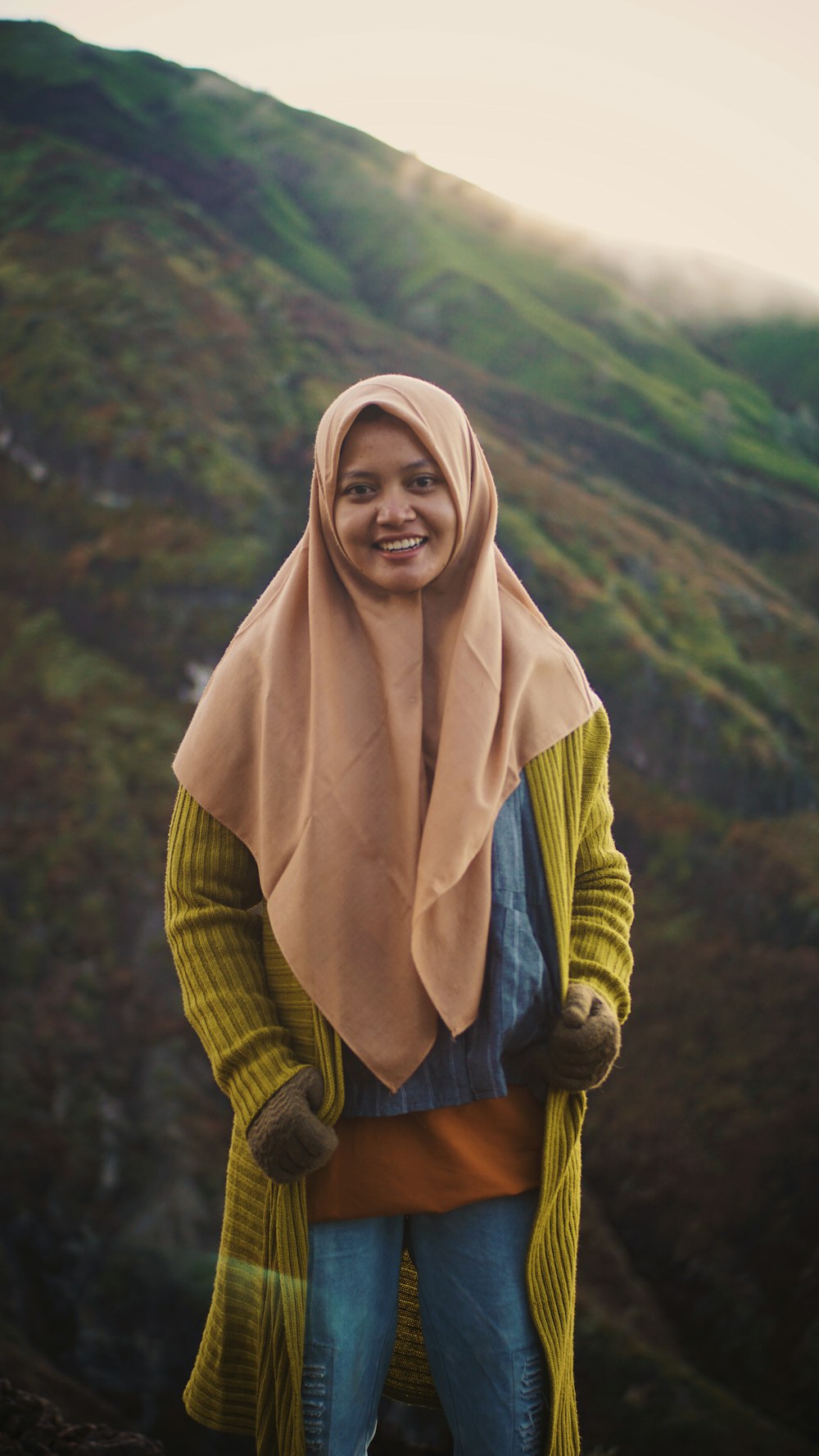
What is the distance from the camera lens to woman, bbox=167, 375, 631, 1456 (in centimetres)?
210

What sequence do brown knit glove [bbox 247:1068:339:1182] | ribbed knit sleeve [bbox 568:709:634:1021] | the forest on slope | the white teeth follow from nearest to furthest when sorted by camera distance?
1. brown knit glove [bbox 247:1068:339:1182]
2. the white teeth
3. ribbed knit sleeve [bbox 568:709:634:1021]
4. the forest on slope

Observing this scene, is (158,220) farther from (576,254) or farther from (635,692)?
(635,692)

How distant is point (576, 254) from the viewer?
16.7 m

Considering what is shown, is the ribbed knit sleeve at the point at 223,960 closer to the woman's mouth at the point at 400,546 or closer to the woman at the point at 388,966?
the woman at the point at 388,966

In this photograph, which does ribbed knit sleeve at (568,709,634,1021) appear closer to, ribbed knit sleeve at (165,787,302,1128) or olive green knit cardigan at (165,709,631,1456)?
olive green knit cardigan at (165,709,631,1456)

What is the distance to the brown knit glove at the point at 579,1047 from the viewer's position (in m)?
2.15

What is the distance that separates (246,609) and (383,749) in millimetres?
7125

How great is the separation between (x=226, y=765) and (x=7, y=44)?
16.1 m

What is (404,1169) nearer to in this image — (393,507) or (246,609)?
(393,507)

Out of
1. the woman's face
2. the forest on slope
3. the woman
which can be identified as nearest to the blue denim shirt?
the woman

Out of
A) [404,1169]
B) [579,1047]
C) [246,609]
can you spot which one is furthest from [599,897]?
[246,609]

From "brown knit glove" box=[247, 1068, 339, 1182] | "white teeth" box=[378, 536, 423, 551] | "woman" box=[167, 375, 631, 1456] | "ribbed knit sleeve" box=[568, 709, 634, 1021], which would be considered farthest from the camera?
"ribbed knit sleeve" box=[568, 709, 634, 1021]

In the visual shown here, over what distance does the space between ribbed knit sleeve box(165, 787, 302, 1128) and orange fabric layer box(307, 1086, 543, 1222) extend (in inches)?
8.1

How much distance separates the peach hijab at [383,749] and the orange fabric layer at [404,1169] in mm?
161
